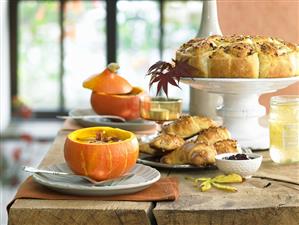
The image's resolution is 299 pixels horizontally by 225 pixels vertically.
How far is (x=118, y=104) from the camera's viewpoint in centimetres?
194

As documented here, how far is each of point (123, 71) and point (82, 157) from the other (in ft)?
17.0

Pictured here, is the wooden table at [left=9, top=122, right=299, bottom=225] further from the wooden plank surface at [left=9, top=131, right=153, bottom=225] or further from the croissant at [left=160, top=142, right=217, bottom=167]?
the croissant at [left=160, top=142, right=217, bottom=167]

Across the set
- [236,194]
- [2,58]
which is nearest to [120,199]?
[236,194]

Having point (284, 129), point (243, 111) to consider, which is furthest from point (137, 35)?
point (284, 129)

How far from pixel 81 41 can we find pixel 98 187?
5357 millimetres

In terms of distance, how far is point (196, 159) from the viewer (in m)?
1.49

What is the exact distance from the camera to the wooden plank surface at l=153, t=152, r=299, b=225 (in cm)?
126

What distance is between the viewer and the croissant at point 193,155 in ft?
4.90

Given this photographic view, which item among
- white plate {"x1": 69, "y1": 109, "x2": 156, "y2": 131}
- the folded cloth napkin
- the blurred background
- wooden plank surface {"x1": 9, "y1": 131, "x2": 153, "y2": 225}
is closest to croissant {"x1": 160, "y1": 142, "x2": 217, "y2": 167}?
the folded cloth napkin

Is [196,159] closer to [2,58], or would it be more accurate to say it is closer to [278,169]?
[278,169]

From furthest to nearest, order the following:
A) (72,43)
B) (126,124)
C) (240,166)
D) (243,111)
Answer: (72,43), (126,124), (243,111), (240,166)

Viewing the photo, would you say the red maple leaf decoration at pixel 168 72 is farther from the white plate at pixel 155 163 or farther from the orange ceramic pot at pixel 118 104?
the orange ceramic pot at pixel 118 104

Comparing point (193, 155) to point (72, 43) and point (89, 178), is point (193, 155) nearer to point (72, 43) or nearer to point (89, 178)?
point (89, 178)

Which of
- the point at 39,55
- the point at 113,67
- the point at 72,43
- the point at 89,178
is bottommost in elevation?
the point at 39,55
